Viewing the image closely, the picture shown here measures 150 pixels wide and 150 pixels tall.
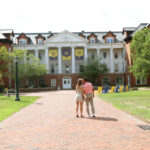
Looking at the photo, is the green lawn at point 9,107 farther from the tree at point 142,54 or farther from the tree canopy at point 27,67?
the tree canopy at point 27,67

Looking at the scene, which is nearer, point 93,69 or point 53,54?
point 93,69

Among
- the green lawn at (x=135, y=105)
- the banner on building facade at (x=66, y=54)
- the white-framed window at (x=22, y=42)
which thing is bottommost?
the green lawn at (x=135, y=105)

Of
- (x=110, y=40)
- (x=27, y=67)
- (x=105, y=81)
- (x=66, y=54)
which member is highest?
(x=110, y=40)

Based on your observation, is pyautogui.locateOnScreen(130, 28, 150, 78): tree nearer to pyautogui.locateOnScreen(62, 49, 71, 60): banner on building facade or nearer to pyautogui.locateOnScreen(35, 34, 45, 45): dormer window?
pyautogui.locateOnScreen(62, 49, 71, 60): banner on building facade

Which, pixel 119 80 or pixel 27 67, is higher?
pixel 27 67

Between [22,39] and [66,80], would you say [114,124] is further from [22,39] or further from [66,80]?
[22,39]

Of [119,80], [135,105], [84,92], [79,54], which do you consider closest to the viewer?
[84,92]

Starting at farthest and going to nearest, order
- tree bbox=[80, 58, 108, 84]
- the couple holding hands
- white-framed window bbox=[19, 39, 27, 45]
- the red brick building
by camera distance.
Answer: white-framed window bbox=[19, 39, 27, 45] → the red brick building → tree bbox=[80, 58, 108, 84] → the couple holding hands

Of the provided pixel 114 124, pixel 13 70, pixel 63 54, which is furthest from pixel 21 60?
pixel 114 124

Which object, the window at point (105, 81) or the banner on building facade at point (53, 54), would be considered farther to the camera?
the window at point (105, 81)

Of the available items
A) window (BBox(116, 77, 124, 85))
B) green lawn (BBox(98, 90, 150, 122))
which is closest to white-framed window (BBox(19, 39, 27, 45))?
window (BBox(116, 77, 124, 85))

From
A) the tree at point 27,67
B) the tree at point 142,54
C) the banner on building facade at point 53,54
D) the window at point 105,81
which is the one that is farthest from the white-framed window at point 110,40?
the tree at point 142,54

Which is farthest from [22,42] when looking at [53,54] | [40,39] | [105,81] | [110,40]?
[105,81]

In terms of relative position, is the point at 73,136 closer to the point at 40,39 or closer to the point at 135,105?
the point at 135,105
